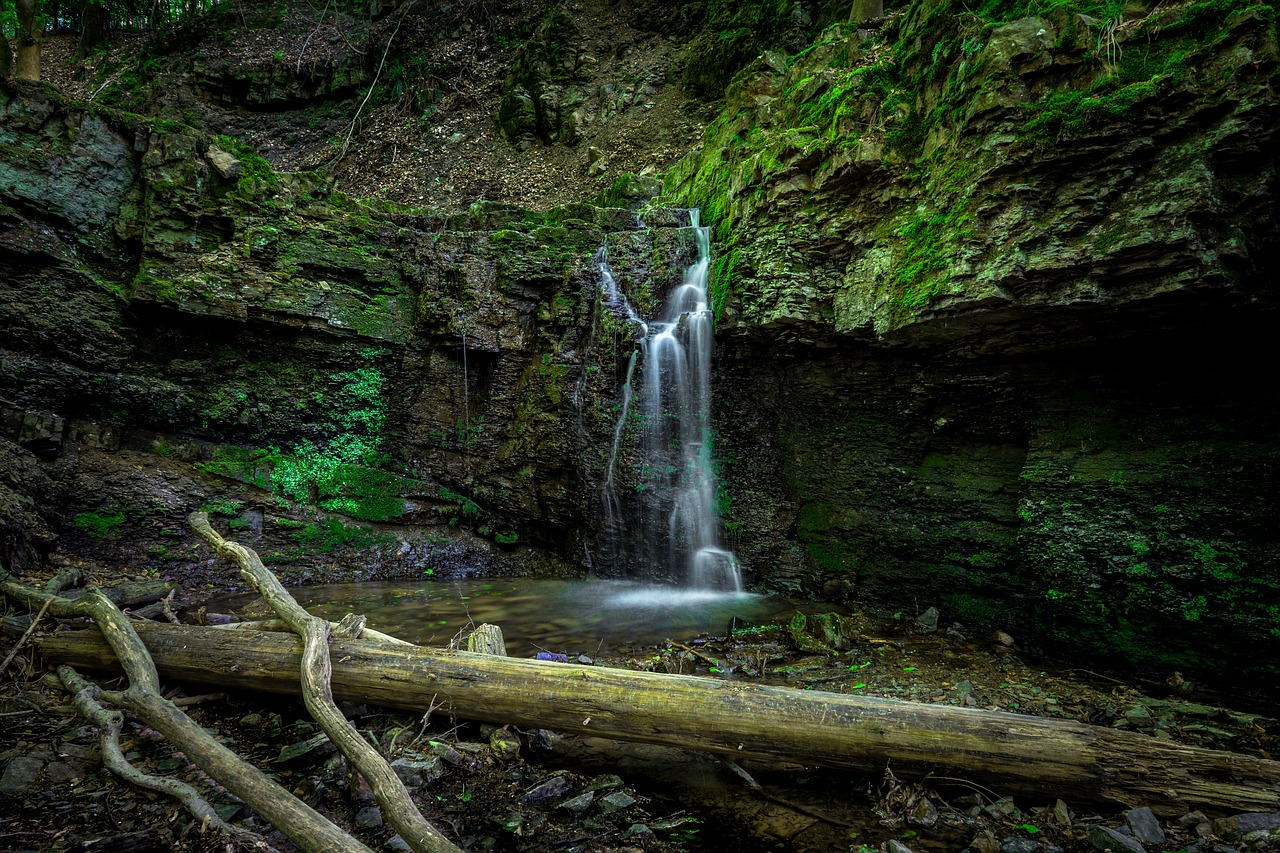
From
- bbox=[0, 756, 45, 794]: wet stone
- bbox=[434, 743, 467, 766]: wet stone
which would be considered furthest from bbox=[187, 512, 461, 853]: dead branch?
bbox=[0, 756, 45, 794]: wet stone

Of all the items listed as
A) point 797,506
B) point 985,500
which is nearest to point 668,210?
point 797,506

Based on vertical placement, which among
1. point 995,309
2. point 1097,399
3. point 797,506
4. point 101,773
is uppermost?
point 995,309

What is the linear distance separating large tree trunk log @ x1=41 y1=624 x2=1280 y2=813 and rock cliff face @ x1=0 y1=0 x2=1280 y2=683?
254 centimetres

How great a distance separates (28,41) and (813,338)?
13.8 meters

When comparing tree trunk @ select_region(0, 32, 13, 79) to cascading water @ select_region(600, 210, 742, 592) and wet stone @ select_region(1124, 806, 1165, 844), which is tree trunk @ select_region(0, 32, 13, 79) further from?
wet stone @ select_region(1124, 806, 1165, 844)

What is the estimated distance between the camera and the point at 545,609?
6.77 m

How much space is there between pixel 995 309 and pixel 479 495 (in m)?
7.47

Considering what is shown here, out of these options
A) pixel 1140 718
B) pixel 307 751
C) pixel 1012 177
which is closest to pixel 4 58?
pixel 307 751

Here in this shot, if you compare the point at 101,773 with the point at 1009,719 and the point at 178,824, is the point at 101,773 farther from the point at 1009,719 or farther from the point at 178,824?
the point at 1009,719

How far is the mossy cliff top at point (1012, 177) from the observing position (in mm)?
3805

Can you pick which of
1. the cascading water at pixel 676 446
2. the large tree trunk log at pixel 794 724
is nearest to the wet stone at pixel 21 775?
the large tree trunk log at pixel 794 724

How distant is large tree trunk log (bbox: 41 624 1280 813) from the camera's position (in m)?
2.59

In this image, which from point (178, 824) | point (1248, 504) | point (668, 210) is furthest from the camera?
point (668, 210)

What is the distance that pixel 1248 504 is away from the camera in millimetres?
4145
